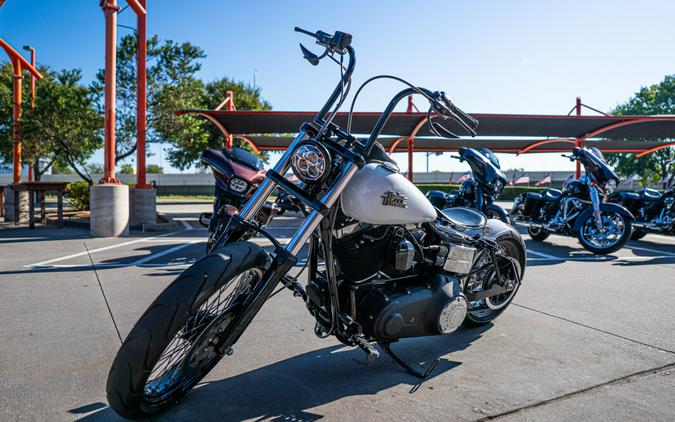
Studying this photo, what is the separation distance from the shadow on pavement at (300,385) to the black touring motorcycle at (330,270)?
0.12 meters

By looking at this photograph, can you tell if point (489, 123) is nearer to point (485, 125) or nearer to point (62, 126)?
point (485, 125)

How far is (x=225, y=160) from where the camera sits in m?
5.18

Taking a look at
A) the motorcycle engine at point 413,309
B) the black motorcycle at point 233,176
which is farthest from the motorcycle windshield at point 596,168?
the motorcycle engine at point 413,309

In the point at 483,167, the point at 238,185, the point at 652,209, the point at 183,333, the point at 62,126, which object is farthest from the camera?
the point at 62,126

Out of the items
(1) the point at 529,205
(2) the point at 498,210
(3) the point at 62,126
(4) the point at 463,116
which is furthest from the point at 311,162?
(3) the point at 62,126

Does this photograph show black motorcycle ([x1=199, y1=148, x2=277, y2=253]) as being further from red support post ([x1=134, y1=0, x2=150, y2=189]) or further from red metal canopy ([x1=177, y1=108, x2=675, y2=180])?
red metal canopy ([x1=177, y1=108, x2=675, y2=180])

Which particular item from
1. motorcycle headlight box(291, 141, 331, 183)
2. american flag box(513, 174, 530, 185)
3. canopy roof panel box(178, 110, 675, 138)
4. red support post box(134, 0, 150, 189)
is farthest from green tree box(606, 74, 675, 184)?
motorcycle headlight box(291, 141, 331, 183)

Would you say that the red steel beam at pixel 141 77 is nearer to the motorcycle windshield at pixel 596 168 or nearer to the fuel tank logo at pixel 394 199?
the motorcycle windshield at pixel 596 168

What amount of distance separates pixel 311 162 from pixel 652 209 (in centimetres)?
888

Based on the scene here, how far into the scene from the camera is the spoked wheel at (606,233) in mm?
7180

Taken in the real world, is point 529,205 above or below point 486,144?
below

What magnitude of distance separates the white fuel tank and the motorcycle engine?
0.41 metres

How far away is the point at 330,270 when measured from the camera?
2.39m

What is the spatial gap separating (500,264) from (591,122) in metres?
14.1
